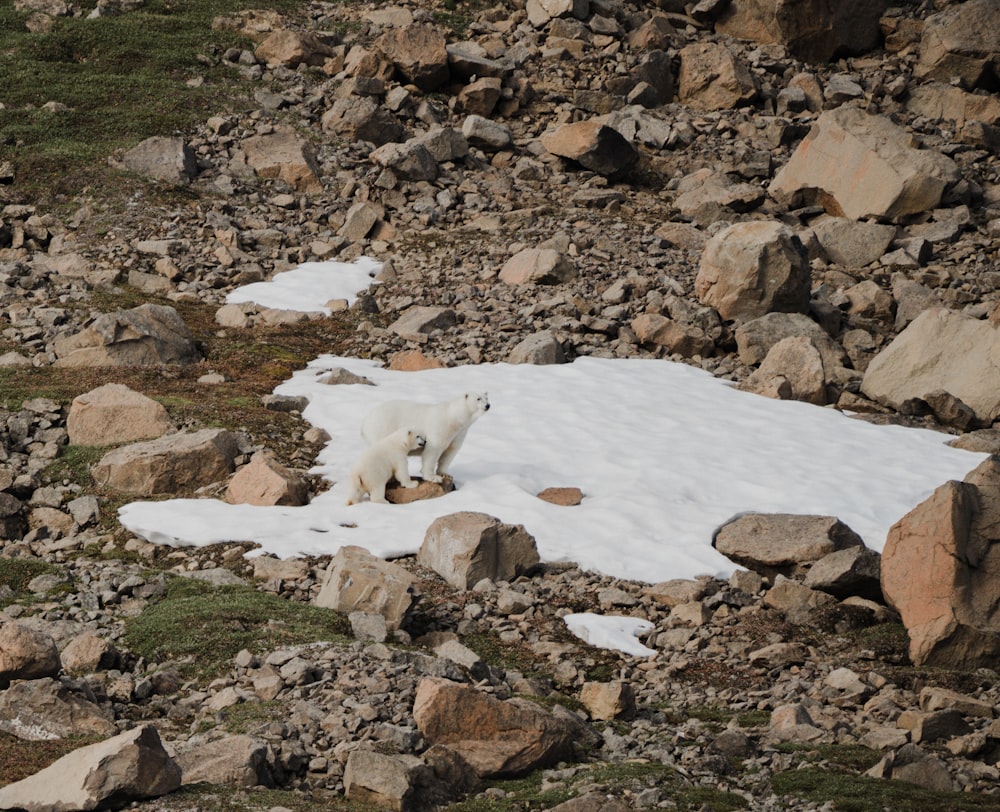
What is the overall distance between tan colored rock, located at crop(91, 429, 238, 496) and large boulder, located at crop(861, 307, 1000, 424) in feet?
51.4

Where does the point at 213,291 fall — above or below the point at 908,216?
below

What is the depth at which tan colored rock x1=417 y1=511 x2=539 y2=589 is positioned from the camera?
1695 cm

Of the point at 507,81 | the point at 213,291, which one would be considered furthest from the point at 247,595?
the point at 507,81

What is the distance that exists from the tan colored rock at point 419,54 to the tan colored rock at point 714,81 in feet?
33.6

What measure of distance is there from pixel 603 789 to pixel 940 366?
Result: 19895mm

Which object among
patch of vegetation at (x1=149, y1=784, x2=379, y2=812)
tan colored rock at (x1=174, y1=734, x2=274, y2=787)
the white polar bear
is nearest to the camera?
patch of vegetation at (x1=149, y1=784, x2=379, y2=812)

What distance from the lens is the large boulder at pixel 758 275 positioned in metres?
29.9

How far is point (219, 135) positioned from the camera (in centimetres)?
4144

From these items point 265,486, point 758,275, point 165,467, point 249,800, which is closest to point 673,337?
point 758,275

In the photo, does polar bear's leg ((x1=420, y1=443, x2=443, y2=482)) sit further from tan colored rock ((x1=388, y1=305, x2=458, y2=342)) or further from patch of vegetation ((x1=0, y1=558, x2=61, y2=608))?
tan colored rock ((x1=388, y1=305, x2=458, y2=342))

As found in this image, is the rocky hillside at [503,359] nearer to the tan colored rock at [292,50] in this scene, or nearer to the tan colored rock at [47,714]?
the tan colored rock at [47,714]

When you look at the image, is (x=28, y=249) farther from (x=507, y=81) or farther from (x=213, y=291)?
(x=507, y=81)

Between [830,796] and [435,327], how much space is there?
66.2ft

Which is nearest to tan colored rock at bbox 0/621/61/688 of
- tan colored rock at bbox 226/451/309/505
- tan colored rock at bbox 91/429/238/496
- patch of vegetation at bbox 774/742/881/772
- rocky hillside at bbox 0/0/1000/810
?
rocky hillside at bbox 0/0/1000/810
